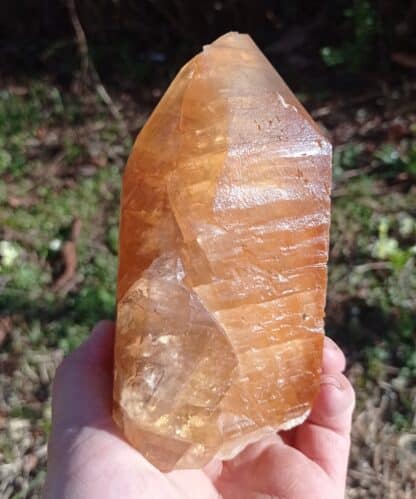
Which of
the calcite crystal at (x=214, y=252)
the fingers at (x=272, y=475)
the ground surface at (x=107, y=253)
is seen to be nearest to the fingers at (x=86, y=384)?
the calcite crystal at (x=214, y=252)

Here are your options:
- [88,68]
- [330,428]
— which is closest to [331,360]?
[330,428]

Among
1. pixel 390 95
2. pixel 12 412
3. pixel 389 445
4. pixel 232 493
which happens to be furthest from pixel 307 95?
pixel 232 493

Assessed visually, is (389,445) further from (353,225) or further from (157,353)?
(157,353)

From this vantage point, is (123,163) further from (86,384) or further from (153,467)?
(153,467)

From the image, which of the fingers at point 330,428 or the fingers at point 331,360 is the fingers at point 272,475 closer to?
the fingers at point 330,428

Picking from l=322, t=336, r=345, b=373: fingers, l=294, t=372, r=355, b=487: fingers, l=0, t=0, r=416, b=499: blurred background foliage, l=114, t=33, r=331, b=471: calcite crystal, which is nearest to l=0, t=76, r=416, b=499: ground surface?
l=0, t=0, r=416, b=499: blurred background foliage

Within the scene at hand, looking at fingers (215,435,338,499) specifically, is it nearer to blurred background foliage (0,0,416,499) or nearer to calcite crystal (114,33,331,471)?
calcite crystal (114,33,331,471)

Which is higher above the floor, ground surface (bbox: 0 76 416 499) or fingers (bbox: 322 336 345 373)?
fingers (bbox: 322 336 345 373)
